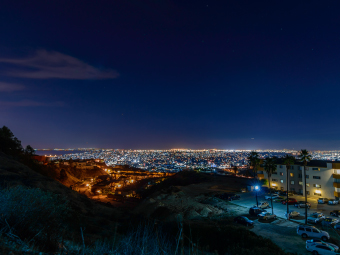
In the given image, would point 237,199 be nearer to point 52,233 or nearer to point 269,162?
point 269,162

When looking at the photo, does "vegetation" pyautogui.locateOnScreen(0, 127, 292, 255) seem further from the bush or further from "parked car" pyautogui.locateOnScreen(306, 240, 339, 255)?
"parked car" pyautogui.locateOnScreen(306, 240, 339, 255)

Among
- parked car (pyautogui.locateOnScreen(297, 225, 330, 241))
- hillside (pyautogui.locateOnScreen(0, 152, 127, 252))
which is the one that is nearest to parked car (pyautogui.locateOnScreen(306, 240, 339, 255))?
parked car (pyautogui.locateOnScreen(297, 225, 330, 241))

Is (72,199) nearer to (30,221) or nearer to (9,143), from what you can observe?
(30,221)

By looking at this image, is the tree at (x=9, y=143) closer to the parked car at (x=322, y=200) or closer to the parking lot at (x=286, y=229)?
the parking lot at (x=286, y=229)

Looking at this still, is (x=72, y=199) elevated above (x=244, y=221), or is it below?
above

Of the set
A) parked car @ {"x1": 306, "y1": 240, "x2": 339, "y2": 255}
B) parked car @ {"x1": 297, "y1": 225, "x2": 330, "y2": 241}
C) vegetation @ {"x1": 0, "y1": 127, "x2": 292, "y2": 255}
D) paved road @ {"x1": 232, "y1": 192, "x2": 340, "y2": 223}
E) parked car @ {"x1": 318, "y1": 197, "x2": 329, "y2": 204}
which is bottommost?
paved road @ {"x1": 232, "y1": 192, "x2": 340, "y2": 223}

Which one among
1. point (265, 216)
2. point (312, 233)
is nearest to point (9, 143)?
point (265, 216)
